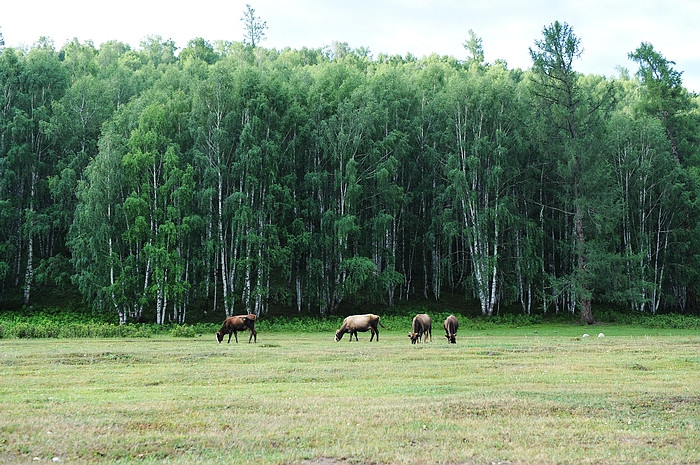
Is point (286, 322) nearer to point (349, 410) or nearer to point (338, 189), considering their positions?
point (338, 189)

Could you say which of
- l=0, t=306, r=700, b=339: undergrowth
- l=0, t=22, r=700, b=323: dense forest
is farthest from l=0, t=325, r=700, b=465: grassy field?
l=0, t=22, r=700, b=323: dense forest

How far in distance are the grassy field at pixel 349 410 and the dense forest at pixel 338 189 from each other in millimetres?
23555

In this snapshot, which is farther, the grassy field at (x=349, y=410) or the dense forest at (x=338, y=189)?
the dense forest at (x=338, y=189)

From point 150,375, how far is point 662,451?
42.5ft

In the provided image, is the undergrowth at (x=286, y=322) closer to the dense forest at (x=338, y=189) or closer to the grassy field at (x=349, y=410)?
the dense forest at (x=338, y=189)

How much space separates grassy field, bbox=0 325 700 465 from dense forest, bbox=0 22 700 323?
23.6m

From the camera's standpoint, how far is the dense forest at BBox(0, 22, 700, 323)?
44.2 metres

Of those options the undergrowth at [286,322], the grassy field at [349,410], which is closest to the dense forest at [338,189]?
the undergrowth at [286,322]

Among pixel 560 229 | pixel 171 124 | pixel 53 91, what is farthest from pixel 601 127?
pixel 53 91

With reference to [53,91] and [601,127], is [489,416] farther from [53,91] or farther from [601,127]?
[53,91]

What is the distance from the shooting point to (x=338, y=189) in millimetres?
49562

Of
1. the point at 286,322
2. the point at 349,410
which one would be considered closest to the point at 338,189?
the point at 286,322

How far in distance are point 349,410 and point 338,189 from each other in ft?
126

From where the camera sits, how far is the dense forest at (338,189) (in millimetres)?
44219
